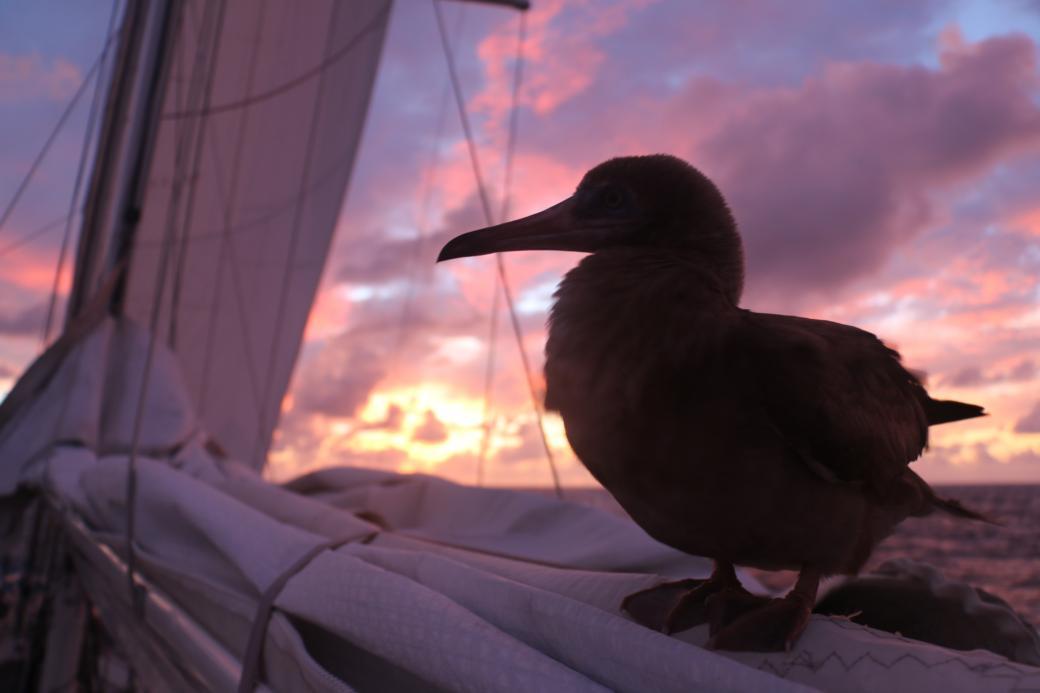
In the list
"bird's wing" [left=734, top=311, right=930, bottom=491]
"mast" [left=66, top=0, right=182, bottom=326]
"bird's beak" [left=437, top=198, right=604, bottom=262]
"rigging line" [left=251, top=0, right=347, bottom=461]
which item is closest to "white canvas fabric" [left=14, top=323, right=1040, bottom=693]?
"bird's wing" [left=734, top=311, right=930, bottom=491]

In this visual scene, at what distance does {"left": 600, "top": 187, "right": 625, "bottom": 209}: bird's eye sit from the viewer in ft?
3.85

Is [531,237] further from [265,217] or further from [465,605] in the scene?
[265,217]

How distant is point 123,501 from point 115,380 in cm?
270

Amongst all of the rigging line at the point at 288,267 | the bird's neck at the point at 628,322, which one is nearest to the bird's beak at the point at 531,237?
the bird's neck at the point at 628,322

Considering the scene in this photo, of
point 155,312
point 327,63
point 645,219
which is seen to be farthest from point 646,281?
point 327,63

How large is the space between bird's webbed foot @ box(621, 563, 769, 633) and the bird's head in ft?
1.39

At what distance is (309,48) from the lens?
7371 millimetres

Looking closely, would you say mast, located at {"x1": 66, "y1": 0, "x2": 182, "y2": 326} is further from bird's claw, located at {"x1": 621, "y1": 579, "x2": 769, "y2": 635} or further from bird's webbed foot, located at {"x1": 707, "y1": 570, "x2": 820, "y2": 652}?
bird's webbed foot, located at {"x1": 707, "y1": 570, "x2": 820, "y2": 652}


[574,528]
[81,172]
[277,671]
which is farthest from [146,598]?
[81,172]

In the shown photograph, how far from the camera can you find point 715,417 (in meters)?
0.91

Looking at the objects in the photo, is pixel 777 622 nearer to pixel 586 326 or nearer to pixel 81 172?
pixel 586 326

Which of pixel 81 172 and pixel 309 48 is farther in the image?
pixel 309 48

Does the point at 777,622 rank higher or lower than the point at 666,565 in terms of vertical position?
higher

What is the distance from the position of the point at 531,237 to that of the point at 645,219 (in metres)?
0.19
